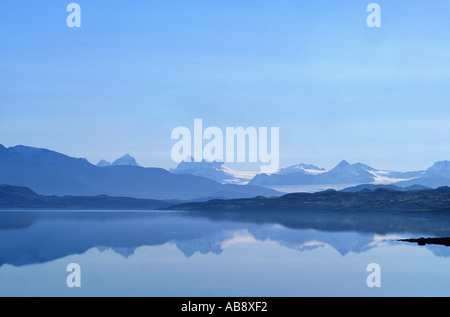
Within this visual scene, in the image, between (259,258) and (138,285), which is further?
(259,258)

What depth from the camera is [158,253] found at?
69.5 meters
